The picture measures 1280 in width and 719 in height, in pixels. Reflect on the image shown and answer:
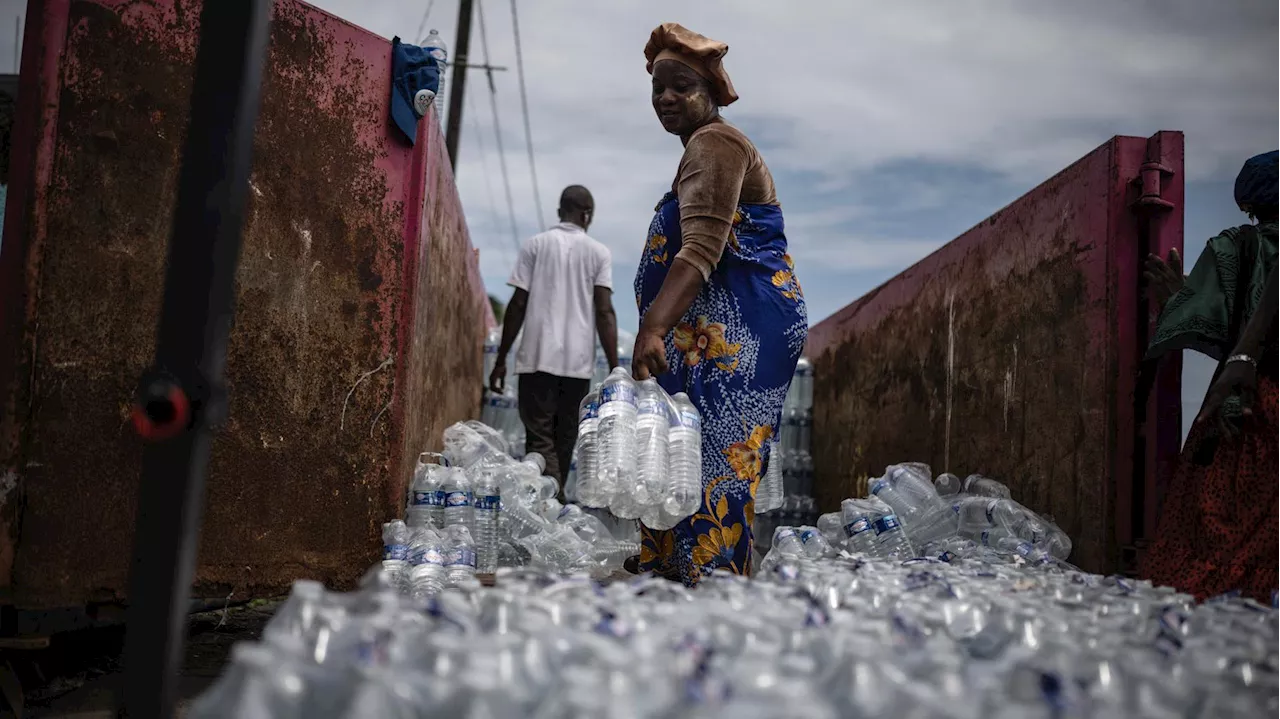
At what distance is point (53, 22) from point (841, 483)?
572 cm

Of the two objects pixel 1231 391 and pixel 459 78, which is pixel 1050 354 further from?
pixel 459 78

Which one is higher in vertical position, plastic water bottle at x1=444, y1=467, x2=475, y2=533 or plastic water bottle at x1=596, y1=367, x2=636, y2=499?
plastic water bottle at x1=596, y1=367, x2=636, y2=499

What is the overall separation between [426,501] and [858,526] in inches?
77.0

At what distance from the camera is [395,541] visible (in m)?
3.34

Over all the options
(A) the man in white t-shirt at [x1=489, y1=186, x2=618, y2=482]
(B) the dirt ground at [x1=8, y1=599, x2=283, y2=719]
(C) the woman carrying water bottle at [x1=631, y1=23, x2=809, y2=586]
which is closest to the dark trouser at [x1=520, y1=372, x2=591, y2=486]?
(A) the man in white t-shirt at [x1=489, y1=186, x2=618, y2=482]

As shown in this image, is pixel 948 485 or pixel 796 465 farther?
pixel 796 465

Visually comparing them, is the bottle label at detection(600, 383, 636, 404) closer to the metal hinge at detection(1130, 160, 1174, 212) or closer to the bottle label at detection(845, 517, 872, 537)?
the bottle label at detection(845, 517, 872, 537)

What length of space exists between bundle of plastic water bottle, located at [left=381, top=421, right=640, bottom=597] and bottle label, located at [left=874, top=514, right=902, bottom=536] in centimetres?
125

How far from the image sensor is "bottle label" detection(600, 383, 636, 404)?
2.53 metres

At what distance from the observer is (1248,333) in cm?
268

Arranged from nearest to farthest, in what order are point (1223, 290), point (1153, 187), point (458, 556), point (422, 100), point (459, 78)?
point (1223, 290), point (1153, 187), point (458, 556), point (422, 100), point (459, 78)

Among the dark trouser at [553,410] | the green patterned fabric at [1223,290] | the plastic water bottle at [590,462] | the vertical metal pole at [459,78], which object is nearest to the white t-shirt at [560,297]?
the dark trouser at [553,410]

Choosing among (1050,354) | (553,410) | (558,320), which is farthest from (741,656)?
(553,410)

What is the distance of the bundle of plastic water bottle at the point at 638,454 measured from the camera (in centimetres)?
245
